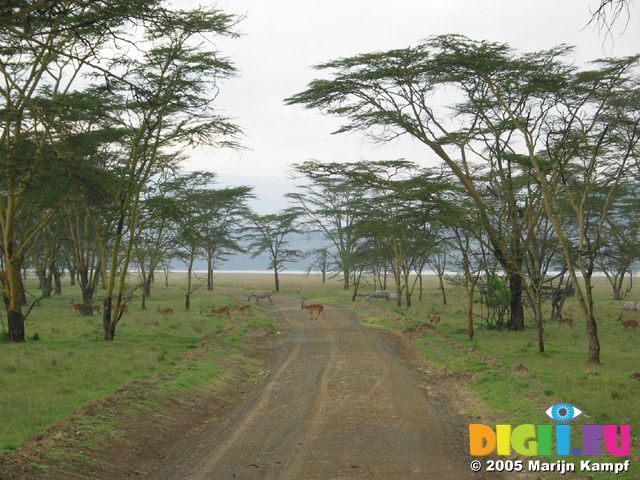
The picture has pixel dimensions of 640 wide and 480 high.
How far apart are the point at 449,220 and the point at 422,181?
8.73 ft

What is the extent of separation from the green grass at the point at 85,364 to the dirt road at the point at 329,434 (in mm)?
1521

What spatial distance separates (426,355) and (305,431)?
8719mm

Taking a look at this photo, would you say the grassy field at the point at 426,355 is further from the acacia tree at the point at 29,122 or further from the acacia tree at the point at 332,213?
the acacia tree at the point at 332,213

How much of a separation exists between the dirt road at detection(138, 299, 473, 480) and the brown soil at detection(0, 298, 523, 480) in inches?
0.6

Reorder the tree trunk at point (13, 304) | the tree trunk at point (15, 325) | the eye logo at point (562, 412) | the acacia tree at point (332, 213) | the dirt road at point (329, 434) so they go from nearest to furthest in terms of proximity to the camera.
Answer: the dirt road at point (329, 434)
the eye logo at point (562, 412)
the tree trunk at point (13, 304)
the tree trunk at point (15, 325)
the acacia tree at point (332, 213)

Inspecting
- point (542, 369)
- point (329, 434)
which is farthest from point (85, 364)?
point (542, 369)

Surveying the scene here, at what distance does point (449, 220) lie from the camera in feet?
62.4

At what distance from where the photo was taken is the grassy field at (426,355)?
373 inches

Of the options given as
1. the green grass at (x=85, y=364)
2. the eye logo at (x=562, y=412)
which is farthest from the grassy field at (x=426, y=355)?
the eye logo at (x=562, y=412)

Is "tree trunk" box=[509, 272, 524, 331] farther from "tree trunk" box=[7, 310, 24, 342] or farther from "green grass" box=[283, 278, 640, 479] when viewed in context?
"tree trunk" box=[7, 310, 24, 342]

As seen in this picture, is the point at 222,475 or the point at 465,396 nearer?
the point at 222,475

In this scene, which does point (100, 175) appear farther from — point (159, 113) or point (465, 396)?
point (465, 396)

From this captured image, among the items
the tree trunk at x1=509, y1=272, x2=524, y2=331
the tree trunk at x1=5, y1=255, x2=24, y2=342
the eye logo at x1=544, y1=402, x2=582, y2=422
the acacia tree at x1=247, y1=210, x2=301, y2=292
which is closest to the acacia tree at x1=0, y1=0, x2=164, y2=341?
the tree trunk at x1=5, y1=255, x2=24, y2=342

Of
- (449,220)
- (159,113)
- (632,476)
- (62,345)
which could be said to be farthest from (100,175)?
(449,220)
